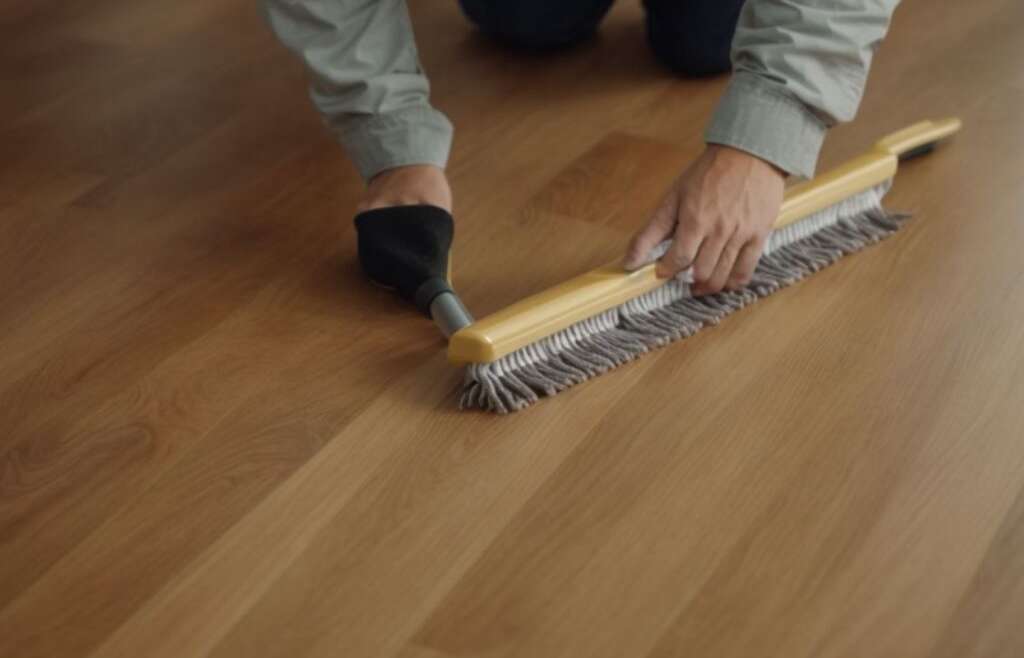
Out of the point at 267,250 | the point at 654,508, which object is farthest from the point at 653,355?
the point at 267,250

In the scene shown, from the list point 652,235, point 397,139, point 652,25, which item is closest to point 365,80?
point 397,139

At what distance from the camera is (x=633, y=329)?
139cm

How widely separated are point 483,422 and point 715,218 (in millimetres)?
296

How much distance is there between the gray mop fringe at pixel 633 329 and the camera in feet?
4.30

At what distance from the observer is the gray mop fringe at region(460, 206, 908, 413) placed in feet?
4.30

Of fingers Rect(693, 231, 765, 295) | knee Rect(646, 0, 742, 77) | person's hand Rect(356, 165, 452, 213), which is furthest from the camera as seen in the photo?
knee Rect(646, 0, 742, 77)

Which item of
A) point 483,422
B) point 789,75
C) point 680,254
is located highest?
point 789,75

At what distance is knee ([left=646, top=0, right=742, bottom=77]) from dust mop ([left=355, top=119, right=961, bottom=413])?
0.39 metres

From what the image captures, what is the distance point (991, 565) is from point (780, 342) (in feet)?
1.17

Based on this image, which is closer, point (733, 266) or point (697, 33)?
point (733, 266)

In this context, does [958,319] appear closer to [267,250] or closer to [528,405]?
[528,405]

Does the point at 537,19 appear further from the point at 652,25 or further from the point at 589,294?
the point at 589,294

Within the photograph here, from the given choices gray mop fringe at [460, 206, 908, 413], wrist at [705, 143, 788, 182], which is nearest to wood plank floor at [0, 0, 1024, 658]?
gray mop fringe at [460, 206, 908, 413]

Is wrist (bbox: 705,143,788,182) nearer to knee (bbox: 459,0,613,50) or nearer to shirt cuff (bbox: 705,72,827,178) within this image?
shirt cuff (bbox: 705,72,827,178)
